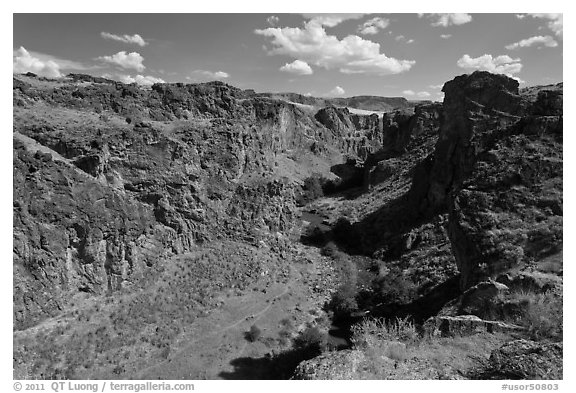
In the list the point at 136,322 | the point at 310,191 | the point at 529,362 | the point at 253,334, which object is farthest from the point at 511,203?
the point at 310,191

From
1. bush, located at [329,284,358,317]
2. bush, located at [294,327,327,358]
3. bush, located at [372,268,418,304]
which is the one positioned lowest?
bush, located at [294,327,327,358]

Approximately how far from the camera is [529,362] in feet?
31.7

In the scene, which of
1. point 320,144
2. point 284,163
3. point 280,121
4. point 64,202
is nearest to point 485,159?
point 64,202

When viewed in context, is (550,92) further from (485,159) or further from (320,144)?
(320,144)

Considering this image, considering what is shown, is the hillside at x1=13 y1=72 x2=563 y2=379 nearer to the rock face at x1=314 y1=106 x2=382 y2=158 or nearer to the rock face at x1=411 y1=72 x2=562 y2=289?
the rock face at x1=411 y1=72 x2=562 y2=289

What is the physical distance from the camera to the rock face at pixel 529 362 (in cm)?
938

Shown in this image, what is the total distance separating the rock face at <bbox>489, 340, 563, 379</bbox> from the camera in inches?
369

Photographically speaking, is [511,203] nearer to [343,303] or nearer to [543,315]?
[543,315]

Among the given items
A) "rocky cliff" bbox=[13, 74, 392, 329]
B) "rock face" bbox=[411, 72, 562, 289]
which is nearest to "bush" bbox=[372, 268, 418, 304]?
"rock face" bbox=[411, 72, 562, 289]

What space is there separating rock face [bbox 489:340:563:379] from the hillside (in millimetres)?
50

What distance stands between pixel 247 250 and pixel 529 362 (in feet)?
95.9

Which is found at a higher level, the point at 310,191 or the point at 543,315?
the point at 310,191

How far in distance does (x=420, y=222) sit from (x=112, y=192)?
105ft

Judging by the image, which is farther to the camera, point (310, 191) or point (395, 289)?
point (310, 191)
